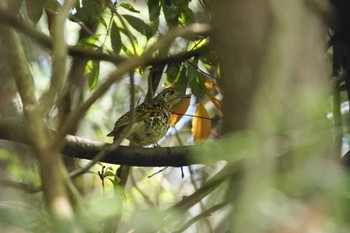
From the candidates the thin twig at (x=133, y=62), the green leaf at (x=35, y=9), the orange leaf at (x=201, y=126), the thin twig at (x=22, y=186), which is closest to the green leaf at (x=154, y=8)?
the green leaf at (x=35, y=9)

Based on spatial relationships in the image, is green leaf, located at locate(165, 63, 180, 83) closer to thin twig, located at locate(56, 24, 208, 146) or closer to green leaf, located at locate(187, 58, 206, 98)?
green leaf, located at locate(187, 58, 206, 98)

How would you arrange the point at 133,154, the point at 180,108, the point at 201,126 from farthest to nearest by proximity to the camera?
the point at 180,108 → the point at 201,126 → the point at 133,154

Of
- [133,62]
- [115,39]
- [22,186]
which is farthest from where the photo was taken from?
[115,39]

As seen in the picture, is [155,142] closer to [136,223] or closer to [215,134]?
[215,134]

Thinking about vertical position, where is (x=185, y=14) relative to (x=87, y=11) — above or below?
below

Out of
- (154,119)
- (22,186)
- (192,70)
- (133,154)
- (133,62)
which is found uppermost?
(154,119)

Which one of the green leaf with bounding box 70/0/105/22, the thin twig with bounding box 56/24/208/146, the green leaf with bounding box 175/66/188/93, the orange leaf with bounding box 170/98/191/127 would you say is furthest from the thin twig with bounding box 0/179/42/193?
the orange leaf with bounding box 170/98/191/127

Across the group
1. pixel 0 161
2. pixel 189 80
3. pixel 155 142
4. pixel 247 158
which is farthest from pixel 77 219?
pixel 155 142

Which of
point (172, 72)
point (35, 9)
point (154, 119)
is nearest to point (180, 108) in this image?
point (154, 119)

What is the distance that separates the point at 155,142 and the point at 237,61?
2.36m

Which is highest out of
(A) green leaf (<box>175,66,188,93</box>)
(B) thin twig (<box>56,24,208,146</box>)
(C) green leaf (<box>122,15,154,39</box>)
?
(C) green leaf (<box>122,15,154,39</box>)

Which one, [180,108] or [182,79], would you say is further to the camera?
[180,108]

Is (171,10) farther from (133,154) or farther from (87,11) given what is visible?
(133,154)

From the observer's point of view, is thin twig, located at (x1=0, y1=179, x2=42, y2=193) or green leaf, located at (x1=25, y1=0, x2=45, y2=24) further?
green leaf, located at (x1=25, y1=0, x2=45, y2=24)
